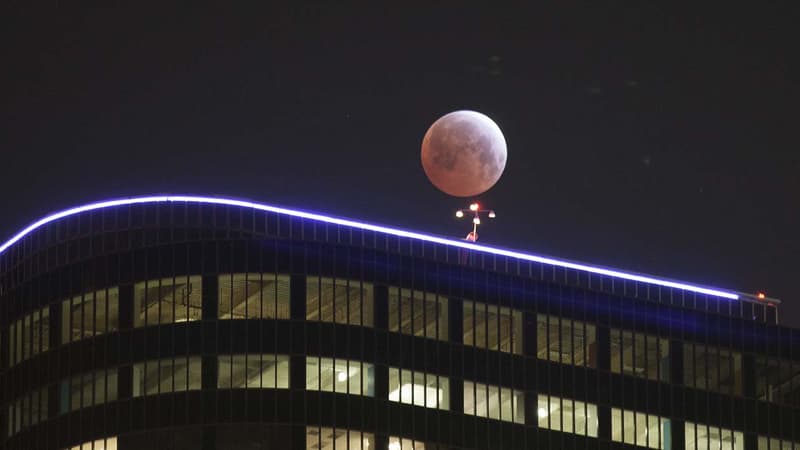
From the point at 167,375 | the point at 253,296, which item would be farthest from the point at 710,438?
the point at 167,375

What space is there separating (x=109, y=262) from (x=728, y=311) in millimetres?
40613

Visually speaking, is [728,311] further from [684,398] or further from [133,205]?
[133,205]

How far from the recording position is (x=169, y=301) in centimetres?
11569

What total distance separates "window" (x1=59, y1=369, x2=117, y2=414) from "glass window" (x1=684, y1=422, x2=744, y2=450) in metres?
36.3

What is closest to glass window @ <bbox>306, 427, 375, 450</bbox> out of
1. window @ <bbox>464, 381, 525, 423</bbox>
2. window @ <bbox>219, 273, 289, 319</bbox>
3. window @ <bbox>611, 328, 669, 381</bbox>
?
window @ <bbox>464, 381, 525, 423</bbox>

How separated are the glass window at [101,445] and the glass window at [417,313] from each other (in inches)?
690

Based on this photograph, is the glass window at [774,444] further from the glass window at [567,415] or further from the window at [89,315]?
the window at [89,315]

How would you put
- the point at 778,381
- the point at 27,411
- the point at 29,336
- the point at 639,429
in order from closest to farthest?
the point at 27,411 → the point at 29,336 → the point at 639,429 → the point at 778,381

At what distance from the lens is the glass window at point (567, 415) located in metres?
121

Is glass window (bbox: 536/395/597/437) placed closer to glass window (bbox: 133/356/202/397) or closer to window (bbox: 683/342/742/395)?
window (bbox: 683/342/742/395)

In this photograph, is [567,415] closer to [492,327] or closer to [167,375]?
[492,327]

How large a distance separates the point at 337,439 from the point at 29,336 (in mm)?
21428

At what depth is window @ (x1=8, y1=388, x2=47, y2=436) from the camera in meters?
119

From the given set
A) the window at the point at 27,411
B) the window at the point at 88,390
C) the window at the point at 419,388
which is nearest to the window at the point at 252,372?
the window at the point at 419,388
